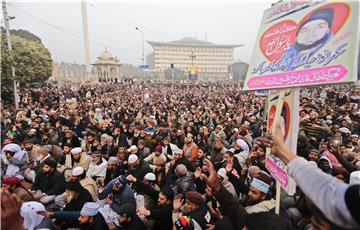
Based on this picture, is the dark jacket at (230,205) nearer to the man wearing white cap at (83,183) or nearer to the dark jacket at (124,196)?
the dark jacket at (124,196)

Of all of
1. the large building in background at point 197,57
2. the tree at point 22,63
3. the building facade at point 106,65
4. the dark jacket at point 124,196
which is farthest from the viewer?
the large building in background at point 197,57

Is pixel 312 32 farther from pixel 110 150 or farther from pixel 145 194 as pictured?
pixel 110 150

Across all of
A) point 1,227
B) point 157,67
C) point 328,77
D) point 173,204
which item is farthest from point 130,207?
point 157,67

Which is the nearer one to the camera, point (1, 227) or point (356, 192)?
point (356, 192)

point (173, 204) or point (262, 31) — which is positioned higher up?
point (262, 31)

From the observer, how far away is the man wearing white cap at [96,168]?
461cm

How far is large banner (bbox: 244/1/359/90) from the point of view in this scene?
1.73 m

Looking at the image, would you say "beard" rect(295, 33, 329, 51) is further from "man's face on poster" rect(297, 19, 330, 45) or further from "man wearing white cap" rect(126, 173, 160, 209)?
"man wearing white cap" rect(126, 173, 160, 209)

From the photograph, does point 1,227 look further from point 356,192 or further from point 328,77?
point 328,77

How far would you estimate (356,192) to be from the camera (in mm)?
969

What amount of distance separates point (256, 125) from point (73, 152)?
18.1 ft

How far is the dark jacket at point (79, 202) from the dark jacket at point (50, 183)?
773mm

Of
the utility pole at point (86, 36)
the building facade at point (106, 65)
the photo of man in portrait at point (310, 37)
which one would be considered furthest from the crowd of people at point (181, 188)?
the building facade at point (106, 65)

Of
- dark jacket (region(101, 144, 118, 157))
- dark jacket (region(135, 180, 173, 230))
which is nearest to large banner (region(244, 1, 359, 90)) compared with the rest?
dark jacket (region(135, 180, 173, 230))
